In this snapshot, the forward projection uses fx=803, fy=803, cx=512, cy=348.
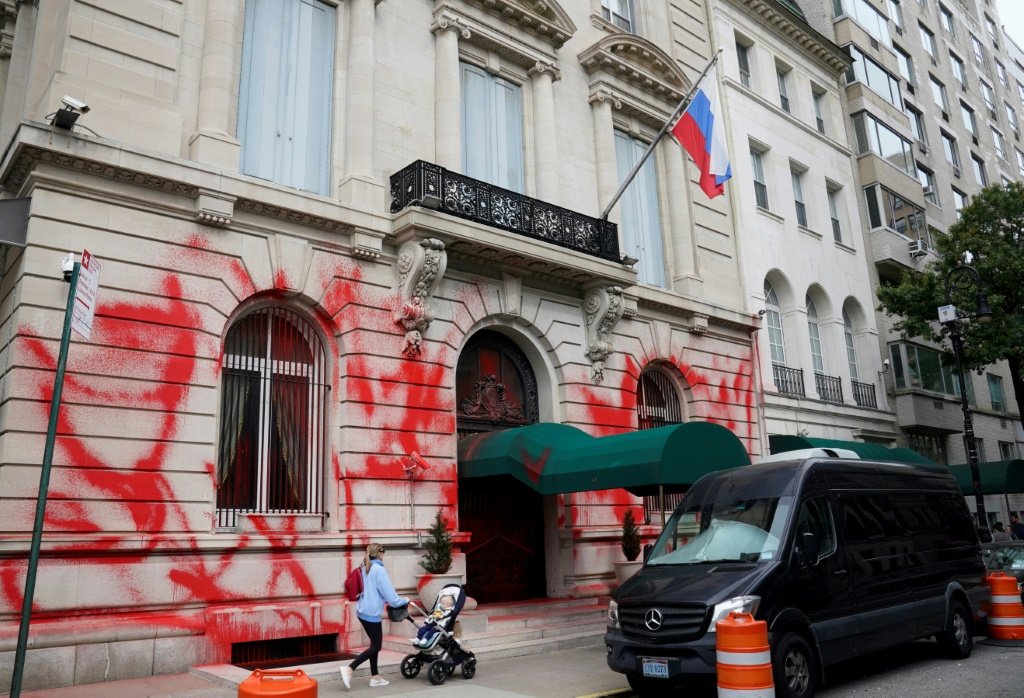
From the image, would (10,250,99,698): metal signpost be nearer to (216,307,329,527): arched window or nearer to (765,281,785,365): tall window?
(216,307,329,527): arched window

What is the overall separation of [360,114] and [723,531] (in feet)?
32.6

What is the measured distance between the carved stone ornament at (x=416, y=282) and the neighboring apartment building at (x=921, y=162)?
19527 millimetres

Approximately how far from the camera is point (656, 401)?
65.6 feet

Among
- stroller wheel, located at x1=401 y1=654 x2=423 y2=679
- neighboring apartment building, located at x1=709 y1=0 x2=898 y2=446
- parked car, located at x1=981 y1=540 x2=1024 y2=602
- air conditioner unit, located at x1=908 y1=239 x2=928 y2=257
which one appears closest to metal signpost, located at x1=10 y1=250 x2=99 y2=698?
stroller wheel, located at x1=401 y1=654 x2=423 y2=679

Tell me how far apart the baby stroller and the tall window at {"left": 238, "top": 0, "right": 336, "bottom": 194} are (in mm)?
8002

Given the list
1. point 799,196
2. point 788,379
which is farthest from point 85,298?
point 799,196

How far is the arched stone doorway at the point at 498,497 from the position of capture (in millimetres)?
16094

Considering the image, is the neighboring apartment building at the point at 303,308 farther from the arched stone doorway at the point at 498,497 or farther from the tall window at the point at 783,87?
the tall window at the point at 783,87

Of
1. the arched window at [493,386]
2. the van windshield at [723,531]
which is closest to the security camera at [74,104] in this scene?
the arched window at [493,386]

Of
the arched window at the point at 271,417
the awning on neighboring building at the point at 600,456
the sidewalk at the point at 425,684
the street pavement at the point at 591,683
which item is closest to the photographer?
the street pavement at the point at 591,683

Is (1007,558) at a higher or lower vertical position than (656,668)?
higher

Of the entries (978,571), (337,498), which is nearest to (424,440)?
(337,498)

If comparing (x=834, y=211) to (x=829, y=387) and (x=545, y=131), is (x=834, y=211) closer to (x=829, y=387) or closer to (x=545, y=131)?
(x=829, y=387)

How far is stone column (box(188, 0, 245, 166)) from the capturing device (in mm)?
12914
